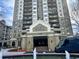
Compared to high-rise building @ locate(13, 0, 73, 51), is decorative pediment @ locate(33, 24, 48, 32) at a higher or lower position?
lower

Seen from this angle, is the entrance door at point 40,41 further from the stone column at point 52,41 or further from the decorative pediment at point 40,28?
the decorative pediment at point 40,28

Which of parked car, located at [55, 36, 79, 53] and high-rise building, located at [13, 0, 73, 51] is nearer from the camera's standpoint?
parked car, located at [55, 36, 79, 53]

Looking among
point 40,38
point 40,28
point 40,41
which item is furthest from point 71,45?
point 40,28

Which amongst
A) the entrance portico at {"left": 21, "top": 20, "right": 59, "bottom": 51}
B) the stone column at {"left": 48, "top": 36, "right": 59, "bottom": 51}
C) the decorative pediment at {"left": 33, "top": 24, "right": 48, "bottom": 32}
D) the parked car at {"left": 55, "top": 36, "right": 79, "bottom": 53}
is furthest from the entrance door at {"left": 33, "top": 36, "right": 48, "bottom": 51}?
the parked car at {"left": 55, "top": 36, "right": 79, "bottom": 53}

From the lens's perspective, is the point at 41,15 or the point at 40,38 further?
the point at 41,15

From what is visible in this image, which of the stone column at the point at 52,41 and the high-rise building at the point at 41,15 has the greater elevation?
the high-rise building at the point at 41,15

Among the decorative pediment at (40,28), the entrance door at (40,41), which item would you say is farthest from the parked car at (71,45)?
the decorative pediment at (40,28)

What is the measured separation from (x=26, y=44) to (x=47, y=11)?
26686 mm

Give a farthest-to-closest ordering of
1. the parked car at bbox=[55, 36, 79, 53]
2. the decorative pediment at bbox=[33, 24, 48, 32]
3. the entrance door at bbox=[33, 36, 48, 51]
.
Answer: the decorative pediment at bbox=[33, 24, 48, 32] → the entrance door at bbox=[33, 36, 48, 51] → the parked car at bbox=[55, 36, 79, 53]

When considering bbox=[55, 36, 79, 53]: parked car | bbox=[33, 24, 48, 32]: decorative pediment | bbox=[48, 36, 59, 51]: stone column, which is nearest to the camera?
bbox=[55, 36, 79, 53]: parked car

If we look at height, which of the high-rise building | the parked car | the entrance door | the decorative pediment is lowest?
the entrance door

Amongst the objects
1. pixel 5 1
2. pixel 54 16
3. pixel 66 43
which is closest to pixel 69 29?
pixel 54 16

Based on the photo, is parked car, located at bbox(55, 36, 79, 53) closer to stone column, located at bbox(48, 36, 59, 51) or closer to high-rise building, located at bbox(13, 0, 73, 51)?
stone column, located at bbox(48, 36, 59, 51)

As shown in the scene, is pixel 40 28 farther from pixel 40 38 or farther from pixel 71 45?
pixel 71 45
